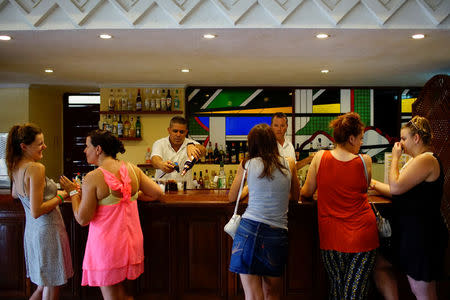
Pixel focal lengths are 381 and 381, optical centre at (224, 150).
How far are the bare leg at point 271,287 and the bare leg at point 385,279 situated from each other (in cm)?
85

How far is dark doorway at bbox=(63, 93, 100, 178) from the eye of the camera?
7797mm

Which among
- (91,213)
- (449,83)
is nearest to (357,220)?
(91,213)

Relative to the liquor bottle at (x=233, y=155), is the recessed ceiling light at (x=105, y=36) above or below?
above

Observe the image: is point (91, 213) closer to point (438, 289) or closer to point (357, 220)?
point (357, 220)

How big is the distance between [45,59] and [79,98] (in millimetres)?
3398

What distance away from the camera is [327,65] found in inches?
194

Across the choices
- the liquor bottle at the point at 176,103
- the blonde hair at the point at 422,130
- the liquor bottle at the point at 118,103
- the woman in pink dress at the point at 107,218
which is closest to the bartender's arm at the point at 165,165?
the woman in pink dress at the point at 107,218

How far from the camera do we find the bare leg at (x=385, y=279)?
2.72 meters

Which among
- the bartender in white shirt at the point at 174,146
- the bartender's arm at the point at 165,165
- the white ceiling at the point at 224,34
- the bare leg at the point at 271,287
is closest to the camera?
the bare leg at the point at 271,287

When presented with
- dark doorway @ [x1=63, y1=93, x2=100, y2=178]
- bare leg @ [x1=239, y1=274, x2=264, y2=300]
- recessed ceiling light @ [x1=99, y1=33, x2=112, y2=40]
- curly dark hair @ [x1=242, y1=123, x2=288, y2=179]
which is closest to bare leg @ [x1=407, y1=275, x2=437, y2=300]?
bare leg @ [x1=239, y1=274, x2=264, y2=300]

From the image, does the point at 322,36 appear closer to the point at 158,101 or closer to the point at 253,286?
the point at 253,286

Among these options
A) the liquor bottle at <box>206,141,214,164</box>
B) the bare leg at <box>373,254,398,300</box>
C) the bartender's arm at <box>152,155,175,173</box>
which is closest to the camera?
the bare leg at <box>373,254,398,300</box>

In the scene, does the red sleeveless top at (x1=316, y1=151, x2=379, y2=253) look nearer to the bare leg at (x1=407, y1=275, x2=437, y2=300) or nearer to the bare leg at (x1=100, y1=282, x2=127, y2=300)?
the bare leg at (x1=407, y1=275, x2=437, y2=300)

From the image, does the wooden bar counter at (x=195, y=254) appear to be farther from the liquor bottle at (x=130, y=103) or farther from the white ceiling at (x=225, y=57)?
the liquor bottle at (x=130, y=103)
